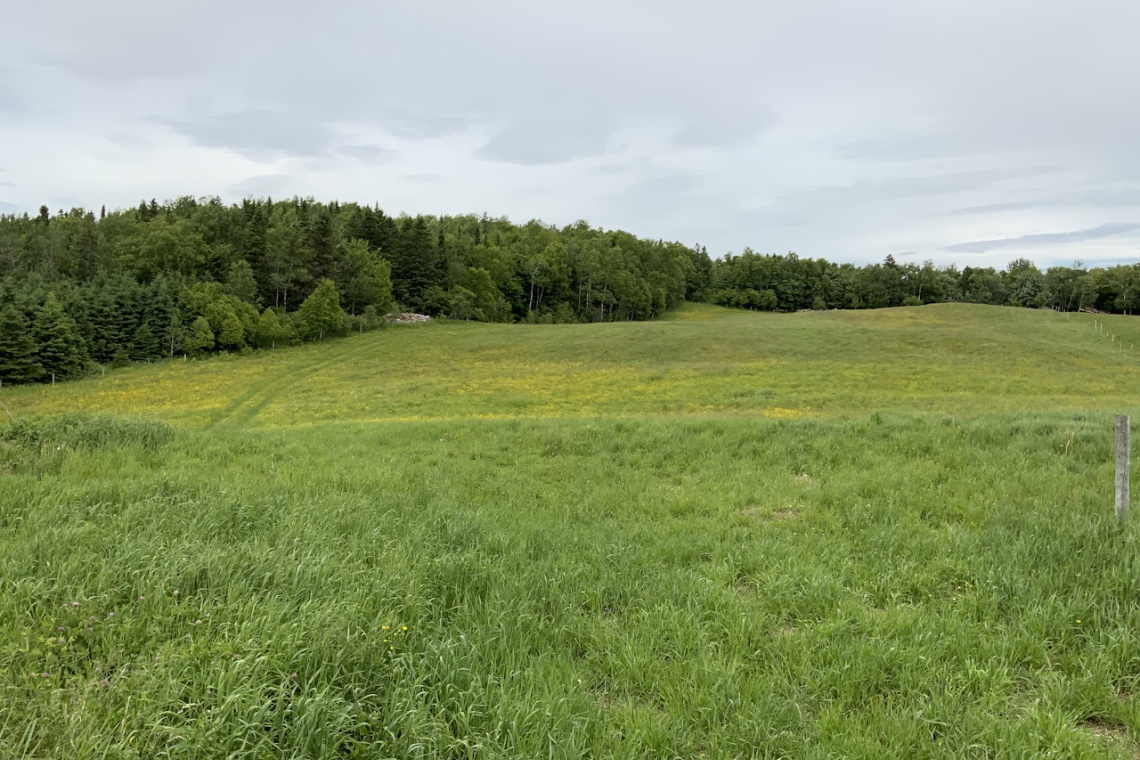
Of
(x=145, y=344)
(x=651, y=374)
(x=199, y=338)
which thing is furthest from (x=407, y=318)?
(x=651, y=374)

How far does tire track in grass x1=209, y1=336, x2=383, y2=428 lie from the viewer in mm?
28859

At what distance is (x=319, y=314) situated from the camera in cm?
5788

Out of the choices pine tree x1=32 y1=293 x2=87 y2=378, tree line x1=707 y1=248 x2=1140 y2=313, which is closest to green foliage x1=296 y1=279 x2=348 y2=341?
pine tree x1=32 y1=293 x2=87 y2=378

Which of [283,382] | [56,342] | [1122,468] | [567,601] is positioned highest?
[56,342]

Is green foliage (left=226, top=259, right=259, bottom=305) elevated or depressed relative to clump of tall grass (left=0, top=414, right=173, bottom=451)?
elevated

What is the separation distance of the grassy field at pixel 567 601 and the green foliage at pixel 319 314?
50.7 meters

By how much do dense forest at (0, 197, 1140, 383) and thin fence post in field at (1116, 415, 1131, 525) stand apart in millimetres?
59951

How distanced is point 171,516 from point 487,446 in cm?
867

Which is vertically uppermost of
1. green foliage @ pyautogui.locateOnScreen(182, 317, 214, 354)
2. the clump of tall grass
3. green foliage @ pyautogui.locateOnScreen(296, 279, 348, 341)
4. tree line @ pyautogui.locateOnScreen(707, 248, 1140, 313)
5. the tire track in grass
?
tree line @ pyautogui.locateOnScreen(707, 248, 1140, 313)

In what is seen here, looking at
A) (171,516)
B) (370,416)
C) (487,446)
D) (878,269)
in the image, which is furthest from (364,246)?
(878,269)

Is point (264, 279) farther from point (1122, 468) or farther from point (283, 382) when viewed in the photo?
point (1122, 468)

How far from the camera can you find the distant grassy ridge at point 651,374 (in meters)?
27.0

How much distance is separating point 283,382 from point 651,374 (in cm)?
2608

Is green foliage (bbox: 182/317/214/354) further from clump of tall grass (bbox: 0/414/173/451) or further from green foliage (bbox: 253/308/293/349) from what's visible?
clump of tall grass (bbox: 0/414/173/451)
